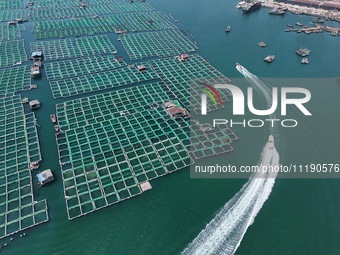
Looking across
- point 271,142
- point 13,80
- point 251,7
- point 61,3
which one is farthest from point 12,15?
point 271,142

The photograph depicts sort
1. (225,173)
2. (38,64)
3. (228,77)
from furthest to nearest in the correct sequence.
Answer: (38,64)
(228,77)
(225,173)

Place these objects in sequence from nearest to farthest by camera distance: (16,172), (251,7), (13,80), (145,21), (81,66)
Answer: (16,172)
(13,80)
(81,66)
(145,21)
(251,7)

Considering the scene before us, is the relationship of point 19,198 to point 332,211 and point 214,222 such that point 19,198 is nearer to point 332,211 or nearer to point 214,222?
point 214,222

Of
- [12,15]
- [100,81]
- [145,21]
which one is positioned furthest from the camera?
[12,15]

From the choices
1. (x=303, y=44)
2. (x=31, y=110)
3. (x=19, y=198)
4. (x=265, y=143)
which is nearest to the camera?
(x=19, y=198)

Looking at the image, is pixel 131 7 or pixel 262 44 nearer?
pixel 262 44

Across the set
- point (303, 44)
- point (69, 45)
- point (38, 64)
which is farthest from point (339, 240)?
point (69, 45)

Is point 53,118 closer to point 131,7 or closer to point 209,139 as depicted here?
point 209,139
